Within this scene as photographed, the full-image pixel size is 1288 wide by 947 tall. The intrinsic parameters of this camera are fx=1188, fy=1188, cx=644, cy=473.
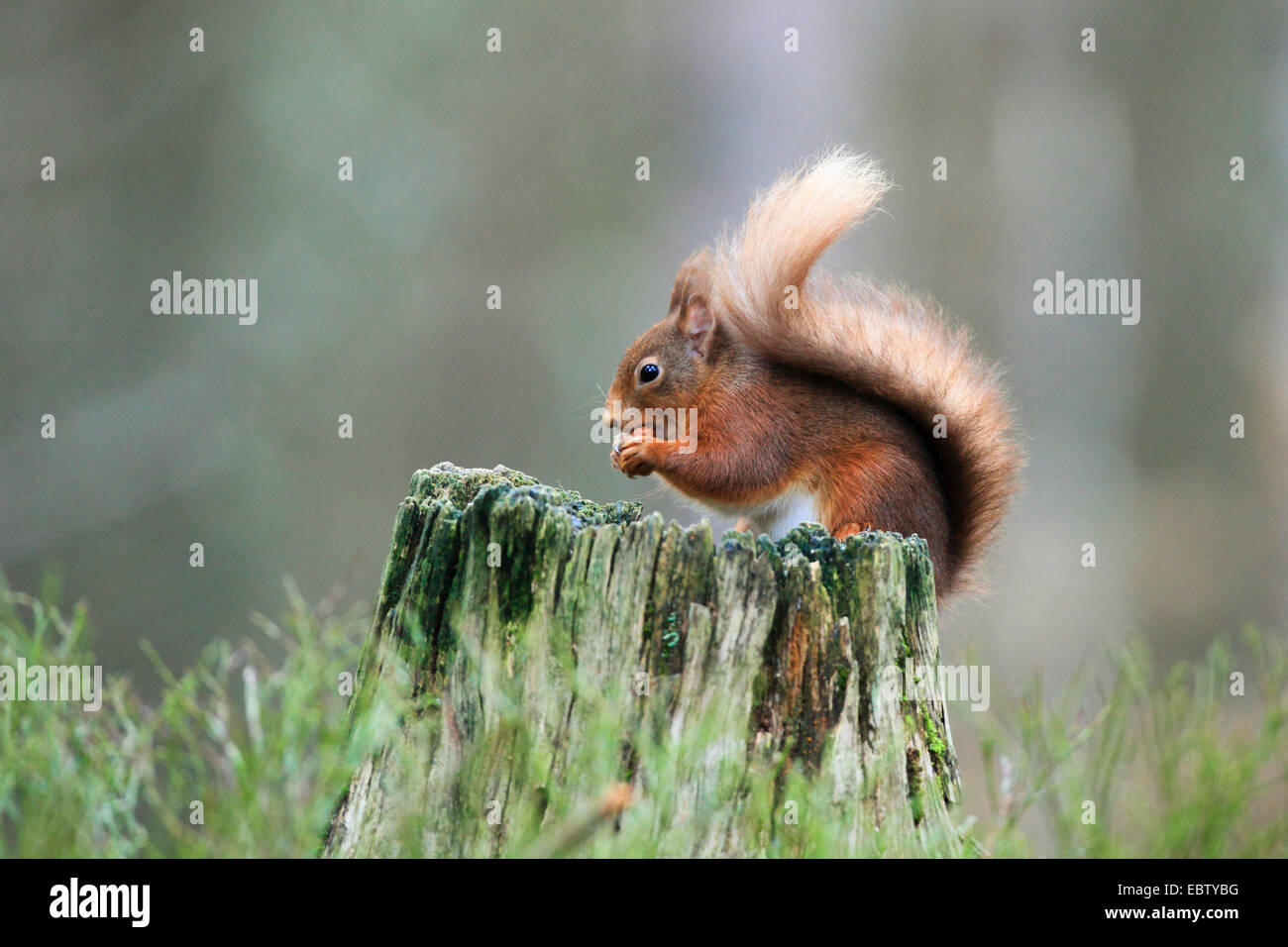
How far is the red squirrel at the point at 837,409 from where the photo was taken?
119 inches

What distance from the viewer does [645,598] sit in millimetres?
1987

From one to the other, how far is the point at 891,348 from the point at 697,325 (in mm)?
693

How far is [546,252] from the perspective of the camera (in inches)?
389

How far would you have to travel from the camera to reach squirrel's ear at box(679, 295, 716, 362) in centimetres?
350

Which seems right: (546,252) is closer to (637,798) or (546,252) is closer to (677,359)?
(677,359)

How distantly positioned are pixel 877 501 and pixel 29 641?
1.87m

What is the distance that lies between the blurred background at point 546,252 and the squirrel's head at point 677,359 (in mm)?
2369
